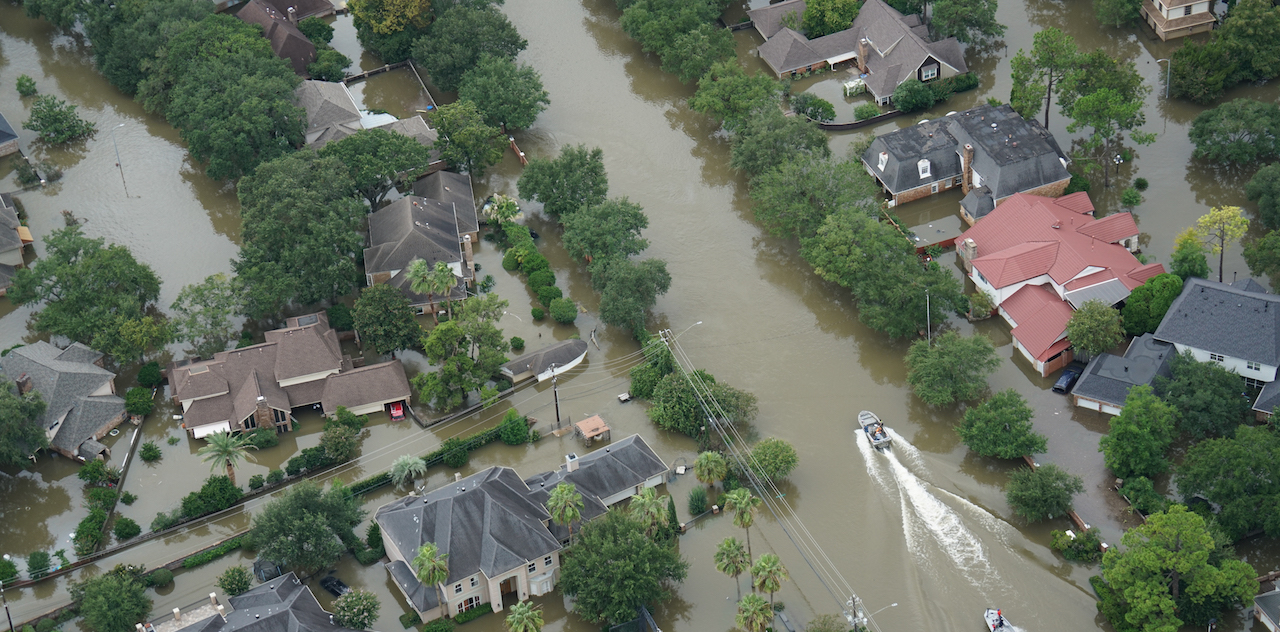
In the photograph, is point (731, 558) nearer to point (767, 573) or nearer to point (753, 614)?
point (767, 573)

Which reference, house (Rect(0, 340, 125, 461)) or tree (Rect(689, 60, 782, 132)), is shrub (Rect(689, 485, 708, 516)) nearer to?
tree (Rect(689, 60, 782, 132))

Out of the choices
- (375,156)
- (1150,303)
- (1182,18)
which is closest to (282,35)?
(375,156)

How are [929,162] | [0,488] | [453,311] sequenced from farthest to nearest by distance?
[929,162] → [453,311] → [0,488]

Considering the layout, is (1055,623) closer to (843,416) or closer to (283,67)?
(843,416)

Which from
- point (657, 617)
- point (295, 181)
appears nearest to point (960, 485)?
point (657, 617)

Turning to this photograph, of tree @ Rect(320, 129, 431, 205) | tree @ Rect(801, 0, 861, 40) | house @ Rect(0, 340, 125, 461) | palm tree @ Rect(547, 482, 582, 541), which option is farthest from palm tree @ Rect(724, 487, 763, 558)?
tree @ Rect(801, 0, 861, 40)

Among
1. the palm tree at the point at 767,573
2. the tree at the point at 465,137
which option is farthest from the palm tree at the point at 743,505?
the tree at the point at 465,137

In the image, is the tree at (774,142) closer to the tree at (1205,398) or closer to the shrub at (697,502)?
the shrub at (697,502)
